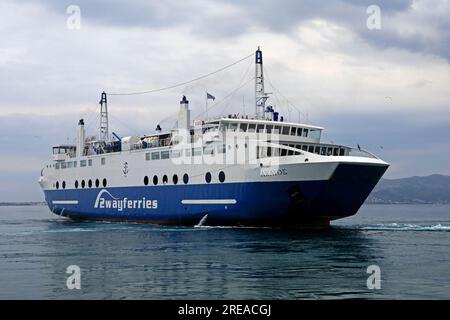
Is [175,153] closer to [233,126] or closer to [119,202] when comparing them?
[233,126]

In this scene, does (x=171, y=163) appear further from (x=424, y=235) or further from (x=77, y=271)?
(x=77, y=271)

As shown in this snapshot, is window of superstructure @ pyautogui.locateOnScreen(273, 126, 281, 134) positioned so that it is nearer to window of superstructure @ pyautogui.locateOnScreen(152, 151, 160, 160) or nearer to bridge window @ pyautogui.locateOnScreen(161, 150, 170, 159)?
bridge window @ pyautogui.locateOnScreen(161, 150, 170, 159)

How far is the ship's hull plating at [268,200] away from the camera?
140 feet

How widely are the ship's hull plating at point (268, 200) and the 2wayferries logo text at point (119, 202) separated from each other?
0.29m

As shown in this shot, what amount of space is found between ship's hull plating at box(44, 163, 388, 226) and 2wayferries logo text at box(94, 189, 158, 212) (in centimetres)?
29

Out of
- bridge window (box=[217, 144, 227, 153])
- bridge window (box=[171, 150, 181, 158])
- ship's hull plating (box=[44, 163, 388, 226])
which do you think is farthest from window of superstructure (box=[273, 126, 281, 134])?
bridge window (box=[171, 150, 181, 158])

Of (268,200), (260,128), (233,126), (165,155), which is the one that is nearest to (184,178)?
(165,155)

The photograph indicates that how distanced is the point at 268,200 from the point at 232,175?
357cm

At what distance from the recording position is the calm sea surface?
21.3 metres

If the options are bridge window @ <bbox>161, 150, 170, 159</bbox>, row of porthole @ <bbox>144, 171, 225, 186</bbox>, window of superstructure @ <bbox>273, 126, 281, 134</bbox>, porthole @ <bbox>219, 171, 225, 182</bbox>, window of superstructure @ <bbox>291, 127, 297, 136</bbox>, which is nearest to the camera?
porthole @ <bbox>219, 171, 225, 182</bbox>

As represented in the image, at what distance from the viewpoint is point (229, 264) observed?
2802 cm

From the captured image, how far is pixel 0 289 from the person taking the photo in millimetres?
22359

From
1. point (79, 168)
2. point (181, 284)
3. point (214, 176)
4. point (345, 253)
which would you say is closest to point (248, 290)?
point (181, 284)

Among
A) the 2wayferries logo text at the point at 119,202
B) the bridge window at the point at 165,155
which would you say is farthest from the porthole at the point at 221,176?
the 2wayferries logo text at the point at 119,202
